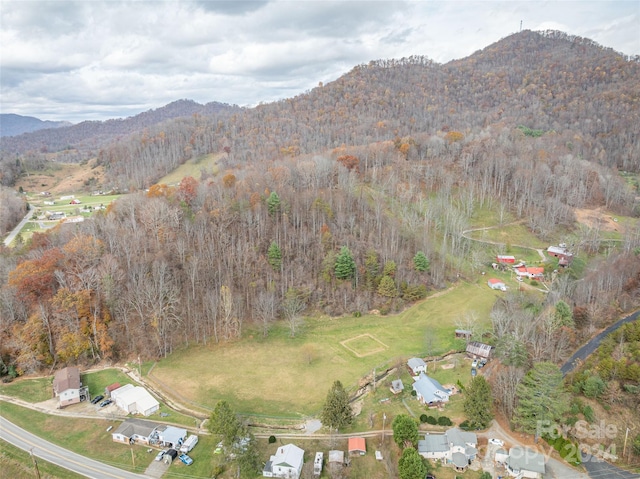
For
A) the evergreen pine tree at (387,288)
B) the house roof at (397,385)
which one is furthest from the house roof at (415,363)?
the evergreen pine tree at (387,288)

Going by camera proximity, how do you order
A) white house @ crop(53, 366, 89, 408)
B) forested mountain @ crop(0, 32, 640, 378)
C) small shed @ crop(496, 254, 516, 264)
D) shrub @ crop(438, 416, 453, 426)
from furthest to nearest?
small shed @ crop(496, 254, 516, 264)
forested mountain @ crop(0, 32, 640, 378)
white house @ crop(53, 366, 89, 408)
shrub @ crop(438, 416, 453, 426)

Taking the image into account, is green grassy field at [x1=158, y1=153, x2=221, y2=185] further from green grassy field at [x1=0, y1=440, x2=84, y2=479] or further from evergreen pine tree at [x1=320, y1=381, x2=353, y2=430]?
evergreen pine tree at [x1=320, y1=381, x2=353, y2=430]

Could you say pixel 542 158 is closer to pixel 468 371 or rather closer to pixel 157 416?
pixel 468 371

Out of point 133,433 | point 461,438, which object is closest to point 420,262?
point 461,438

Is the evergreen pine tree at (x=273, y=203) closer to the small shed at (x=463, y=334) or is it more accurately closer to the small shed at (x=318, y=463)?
the small shed at (x=463, y=334)

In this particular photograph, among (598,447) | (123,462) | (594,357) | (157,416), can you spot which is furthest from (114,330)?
(594,357)

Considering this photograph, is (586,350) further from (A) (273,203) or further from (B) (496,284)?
(A) (273,203)

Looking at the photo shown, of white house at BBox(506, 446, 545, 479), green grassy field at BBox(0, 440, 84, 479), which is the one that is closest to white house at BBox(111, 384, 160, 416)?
green grassy field at BBox(0, 440, 84, 479)
